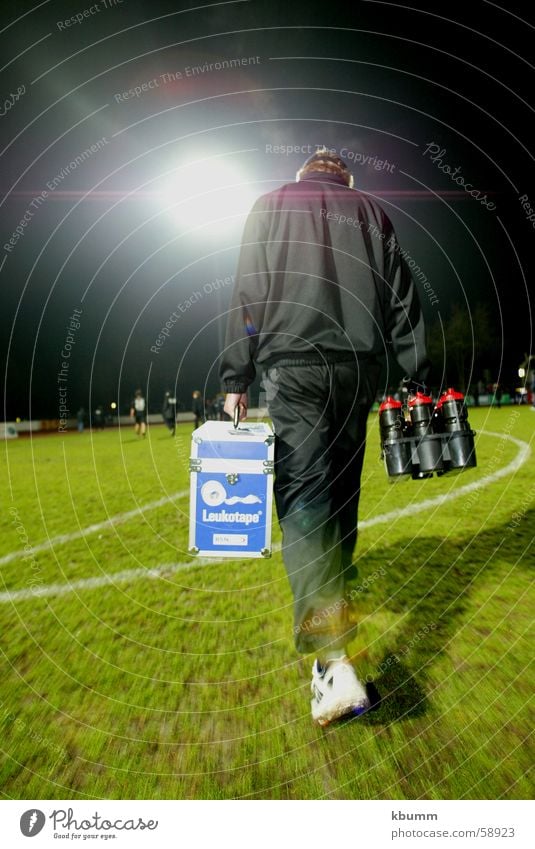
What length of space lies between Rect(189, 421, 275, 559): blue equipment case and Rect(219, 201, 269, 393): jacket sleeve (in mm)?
284

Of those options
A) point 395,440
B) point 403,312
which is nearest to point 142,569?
point 395,440

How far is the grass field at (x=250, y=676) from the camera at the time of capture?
5.35ft

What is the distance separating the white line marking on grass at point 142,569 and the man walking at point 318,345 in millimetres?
1815

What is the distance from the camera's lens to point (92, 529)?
4.82 m

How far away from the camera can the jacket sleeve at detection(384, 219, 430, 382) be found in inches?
91.5

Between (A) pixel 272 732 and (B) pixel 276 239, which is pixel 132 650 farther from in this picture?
(B) pixel 276 239

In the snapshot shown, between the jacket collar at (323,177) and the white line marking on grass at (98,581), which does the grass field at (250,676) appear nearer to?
the white line marking on grass at (98,581)

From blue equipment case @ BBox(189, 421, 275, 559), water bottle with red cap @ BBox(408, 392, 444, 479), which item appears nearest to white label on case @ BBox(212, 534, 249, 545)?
blue equipment case @ BBox(189, 421, 275, 559)

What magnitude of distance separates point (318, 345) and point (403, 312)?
0.56 meters

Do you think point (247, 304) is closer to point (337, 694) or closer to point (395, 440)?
point (395, 440)

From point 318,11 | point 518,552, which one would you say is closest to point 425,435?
point 518,552
